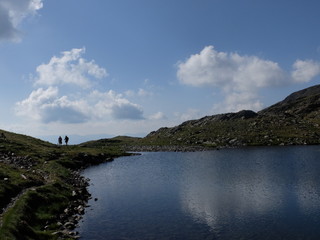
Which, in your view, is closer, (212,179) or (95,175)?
(212,179)

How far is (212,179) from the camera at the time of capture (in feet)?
217

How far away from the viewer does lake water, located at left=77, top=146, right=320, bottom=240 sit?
34.3 m

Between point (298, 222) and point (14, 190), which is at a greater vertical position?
point (14, 190)

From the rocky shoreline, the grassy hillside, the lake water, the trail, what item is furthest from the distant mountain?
the trail

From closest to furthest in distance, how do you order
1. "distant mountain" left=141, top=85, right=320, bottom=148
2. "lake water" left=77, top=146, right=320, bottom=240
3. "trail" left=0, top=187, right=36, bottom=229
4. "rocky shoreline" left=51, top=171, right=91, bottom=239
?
"rocky shoreline" left=51, top=171, right=91, bottom=239 < "lake water" left=77, top=146, right=320, bottom=240 < "trail" left=0, top=187, right=36, bottom=229 < "distant mountain" left=141, top=85, right=320, bottom=148

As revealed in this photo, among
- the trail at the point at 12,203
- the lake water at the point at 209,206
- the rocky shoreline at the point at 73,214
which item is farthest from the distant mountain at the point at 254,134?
the trail at the point at 12,203

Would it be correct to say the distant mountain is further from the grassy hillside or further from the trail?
the trail

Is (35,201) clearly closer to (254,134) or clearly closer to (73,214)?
(73,214)

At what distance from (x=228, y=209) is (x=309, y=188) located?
1948 centimetres

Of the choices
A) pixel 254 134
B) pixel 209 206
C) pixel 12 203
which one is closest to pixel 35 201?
pixel 12 203

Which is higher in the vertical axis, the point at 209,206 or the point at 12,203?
the point at 12,203

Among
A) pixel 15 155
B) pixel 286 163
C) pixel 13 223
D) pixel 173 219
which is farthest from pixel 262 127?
pixel 13 223

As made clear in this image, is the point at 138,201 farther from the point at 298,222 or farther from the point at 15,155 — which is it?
the point at 15,155

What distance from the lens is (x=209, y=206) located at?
44031 mm
